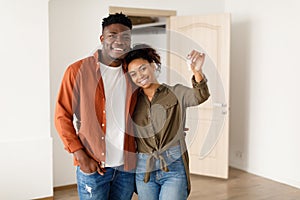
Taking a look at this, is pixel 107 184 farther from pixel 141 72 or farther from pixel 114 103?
pixel 141 72

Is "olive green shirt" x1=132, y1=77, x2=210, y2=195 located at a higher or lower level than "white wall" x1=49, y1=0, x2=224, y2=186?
lower

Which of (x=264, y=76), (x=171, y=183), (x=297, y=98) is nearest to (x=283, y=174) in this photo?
(x=297, y=98)

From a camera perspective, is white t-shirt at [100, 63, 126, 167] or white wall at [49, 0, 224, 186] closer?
white t-shirt at [100, 63, 126, 167]

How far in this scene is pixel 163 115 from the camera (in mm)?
1617

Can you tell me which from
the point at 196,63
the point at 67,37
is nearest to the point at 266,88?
the point at 67,37

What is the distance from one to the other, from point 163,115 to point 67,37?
2.52m

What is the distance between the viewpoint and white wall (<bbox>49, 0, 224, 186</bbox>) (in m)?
3.79

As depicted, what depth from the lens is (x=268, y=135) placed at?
435 centimetres

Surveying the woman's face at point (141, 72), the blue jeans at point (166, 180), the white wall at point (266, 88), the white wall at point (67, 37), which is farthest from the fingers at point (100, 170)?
the white wall at point (266, 88)

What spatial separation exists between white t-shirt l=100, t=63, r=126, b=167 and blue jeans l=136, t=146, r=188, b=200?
15 centimetres

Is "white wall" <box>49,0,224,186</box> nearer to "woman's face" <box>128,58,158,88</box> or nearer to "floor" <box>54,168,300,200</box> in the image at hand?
"floor" <box>54,168,300,200</box>

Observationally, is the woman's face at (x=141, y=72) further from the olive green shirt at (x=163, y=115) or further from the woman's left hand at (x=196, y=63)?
the woman's left hand at (x=196, y=63)

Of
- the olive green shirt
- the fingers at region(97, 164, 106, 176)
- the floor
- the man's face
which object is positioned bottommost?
the floor

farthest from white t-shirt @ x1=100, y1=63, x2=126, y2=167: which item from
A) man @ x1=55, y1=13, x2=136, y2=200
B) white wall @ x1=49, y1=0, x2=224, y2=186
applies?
white wall @ x1=49, y1=0, x2=224, y2=186
